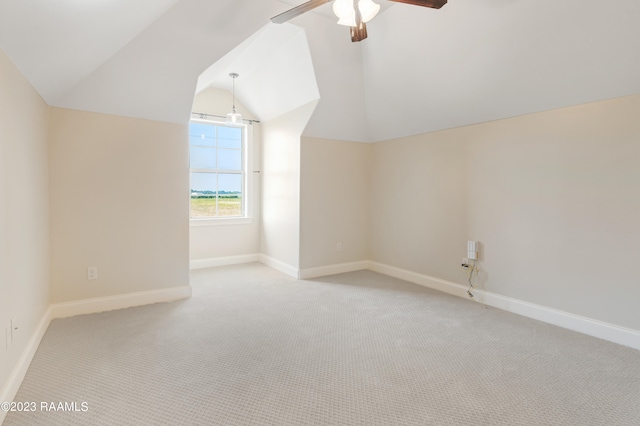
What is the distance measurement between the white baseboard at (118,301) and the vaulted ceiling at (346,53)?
1806mm

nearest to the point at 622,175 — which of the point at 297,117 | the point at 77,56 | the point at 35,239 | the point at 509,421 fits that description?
the point at 509,421

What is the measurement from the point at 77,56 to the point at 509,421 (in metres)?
3.48

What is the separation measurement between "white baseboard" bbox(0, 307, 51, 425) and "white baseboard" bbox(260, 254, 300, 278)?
2583mm

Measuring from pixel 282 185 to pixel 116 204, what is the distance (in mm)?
2165

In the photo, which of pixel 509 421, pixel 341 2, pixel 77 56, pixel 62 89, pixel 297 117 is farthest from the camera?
pixel 297 117

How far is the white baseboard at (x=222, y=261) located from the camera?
470 cm

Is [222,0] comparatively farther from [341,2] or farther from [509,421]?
[509,421]

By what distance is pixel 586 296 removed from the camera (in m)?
2.65

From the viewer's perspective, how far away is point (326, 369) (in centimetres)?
205

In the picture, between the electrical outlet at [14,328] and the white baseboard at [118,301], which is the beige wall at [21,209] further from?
the white baseboard at [118,301]

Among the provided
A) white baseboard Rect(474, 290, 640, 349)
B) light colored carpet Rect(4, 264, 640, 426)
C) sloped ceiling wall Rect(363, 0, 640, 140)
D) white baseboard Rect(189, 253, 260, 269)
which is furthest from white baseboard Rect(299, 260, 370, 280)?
sloped ceiling wall Rect(363, 0, 640, 140)

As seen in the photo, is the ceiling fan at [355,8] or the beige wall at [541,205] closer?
the ceiling fan at [355,8]

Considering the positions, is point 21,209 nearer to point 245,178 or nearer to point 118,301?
point 118,301

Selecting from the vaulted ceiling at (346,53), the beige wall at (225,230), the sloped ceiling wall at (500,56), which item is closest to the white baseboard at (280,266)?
the beige wall at (225,230)
